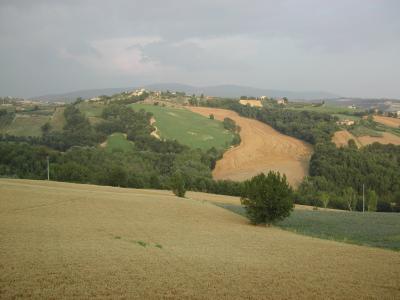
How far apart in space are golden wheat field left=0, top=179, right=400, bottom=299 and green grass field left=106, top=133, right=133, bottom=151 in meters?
71.0

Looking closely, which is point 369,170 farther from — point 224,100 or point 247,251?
point 224,100

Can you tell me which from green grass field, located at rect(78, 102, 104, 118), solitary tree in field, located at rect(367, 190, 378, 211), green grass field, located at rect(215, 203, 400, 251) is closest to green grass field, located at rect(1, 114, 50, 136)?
green grass field, located at rect(78, 102, 104, 118)

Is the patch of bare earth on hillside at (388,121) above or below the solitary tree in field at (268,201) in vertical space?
above

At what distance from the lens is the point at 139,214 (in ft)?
113

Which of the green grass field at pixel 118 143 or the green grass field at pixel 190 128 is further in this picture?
the green grass field at pixel 190 128

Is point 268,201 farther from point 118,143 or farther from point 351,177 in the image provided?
point 118,143

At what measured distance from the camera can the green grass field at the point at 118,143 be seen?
10162 cm

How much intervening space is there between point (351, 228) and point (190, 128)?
83.7 m

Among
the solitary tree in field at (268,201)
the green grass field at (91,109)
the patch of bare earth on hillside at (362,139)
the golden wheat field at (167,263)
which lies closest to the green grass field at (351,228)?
the solitary tree in field at (268,201)

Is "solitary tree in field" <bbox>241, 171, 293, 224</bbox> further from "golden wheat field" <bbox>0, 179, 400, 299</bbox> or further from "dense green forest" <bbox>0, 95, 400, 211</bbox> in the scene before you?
"dense green forest" <bbox>0, 95, 400, 211</bbox>

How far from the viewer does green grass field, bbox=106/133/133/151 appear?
4001 inches

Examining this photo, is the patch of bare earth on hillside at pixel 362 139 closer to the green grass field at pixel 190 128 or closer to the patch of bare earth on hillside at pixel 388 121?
the patch of bare earth on hillside at pixel 388 121

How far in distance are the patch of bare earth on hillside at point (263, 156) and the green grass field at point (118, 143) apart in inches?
893

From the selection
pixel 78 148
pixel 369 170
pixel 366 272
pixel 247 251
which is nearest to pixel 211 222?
pixel 247 251
